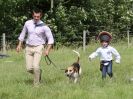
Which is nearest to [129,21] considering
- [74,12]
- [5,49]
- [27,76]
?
[74,12]

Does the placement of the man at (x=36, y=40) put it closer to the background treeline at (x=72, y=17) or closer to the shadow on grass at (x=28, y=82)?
the shadow on grass at (x=28, y=82)

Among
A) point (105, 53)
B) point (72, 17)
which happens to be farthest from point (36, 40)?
point (72, 17)

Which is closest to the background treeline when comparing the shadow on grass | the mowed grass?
the mowed grass

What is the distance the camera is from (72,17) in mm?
33094

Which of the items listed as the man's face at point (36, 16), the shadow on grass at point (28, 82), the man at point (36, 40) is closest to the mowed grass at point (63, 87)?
the shadow on grass at point (28, 82)

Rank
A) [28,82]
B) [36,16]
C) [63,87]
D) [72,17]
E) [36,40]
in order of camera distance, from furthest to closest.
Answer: [72,17], [28,82], [36,40], [36,16], [63,87]

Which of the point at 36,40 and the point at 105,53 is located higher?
the point at 36,40

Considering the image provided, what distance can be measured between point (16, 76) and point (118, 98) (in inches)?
212

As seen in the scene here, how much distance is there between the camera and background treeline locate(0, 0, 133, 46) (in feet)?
105

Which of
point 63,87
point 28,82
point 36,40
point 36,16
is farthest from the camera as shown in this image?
point 28,82

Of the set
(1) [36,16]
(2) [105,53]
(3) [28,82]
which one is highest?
(1) [36,16]

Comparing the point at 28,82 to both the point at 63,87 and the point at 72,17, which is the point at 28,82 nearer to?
the point at 63,87

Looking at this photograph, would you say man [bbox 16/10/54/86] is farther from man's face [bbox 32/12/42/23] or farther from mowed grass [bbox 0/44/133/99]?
mowed grass [bbox 0/44/133/99]

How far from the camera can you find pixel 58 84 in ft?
37.9
